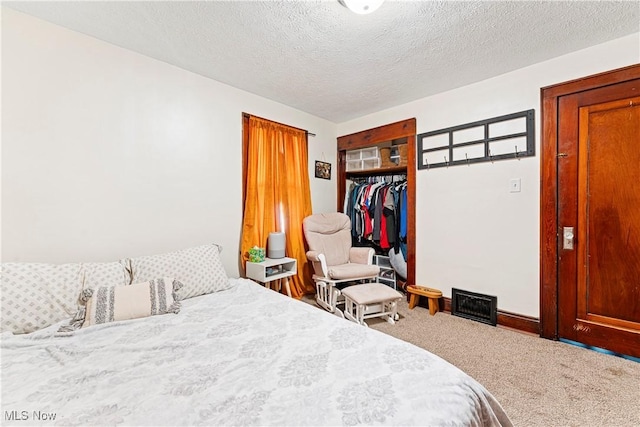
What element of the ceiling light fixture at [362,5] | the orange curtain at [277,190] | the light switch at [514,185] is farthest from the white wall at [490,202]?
the ceiling light fixture at [362,5]

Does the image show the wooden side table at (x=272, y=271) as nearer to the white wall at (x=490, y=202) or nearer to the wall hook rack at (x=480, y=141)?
the white wall at (x=490, y=202)

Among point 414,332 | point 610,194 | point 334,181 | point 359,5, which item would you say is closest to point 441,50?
point 359,5

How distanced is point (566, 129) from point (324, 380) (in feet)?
9.09

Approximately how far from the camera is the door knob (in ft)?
7.27

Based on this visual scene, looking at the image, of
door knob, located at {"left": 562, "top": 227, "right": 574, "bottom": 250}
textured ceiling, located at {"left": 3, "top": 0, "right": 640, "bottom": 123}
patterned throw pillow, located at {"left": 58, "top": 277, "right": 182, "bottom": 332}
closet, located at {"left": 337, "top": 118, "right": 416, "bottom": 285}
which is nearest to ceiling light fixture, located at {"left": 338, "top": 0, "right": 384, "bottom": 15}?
textured ceiling, located at {"left": 3, "top": 0, "right": 640, "bottom": 123}

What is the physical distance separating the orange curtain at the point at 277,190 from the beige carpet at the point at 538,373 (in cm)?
137

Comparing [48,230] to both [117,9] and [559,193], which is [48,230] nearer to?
[117,9]

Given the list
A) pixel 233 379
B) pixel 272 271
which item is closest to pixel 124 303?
pixel 233 379

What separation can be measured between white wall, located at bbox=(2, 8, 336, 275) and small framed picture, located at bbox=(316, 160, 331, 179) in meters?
1.27

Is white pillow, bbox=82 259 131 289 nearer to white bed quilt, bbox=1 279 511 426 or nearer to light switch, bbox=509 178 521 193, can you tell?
white bed quilt, bbox=1 279 511 426

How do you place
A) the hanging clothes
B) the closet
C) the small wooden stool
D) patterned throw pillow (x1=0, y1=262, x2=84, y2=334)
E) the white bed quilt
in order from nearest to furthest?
the white bed quilt → patterned throw pillow (x1=0, y1=262, x2=84, y2=334) → the small wooden stool → the closet → the hanging clothes

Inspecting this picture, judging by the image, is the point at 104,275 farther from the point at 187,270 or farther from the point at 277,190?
the point at 277,190

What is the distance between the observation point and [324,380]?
963mm

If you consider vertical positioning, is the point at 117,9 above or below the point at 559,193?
above
